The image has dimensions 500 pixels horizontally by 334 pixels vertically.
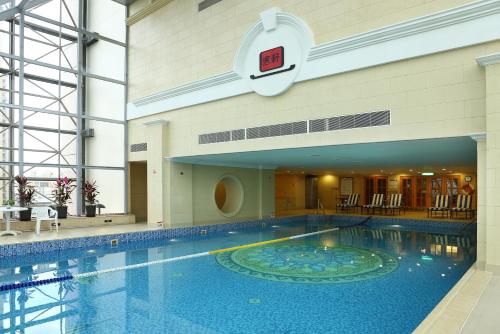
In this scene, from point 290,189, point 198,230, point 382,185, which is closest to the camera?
point 198,230

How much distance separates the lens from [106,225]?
35.3 ft

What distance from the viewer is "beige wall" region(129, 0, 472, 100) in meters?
6.15

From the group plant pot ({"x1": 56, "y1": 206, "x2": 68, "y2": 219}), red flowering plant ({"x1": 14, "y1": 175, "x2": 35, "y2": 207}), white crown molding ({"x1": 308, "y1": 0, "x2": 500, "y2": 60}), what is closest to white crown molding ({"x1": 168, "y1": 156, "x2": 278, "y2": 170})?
plant pot ({"x1": 56, "y1": 206, "x2": 68, "y2": 219})

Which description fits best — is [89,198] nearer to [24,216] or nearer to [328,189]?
[24,216]

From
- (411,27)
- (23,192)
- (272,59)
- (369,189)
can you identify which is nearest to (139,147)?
(23,192)

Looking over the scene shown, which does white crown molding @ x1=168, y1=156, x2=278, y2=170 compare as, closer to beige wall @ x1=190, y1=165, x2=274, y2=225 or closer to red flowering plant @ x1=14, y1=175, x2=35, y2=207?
beige wall @ x1=190, y1=165, x2=274, y2=225

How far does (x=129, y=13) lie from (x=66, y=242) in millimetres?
8049

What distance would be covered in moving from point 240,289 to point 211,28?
679cm

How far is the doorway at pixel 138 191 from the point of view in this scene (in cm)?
1227

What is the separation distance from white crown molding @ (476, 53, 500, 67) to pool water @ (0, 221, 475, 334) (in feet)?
10.9

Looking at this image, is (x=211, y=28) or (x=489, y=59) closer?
(x=489, y=59)

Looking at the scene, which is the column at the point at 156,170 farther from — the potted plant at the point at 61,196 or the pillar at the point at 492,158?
the pillar at the point at 492,158

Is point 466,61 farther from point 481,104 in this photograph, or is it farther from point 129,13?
point 129,13

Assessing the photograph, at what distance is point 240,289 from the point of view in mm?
5105
